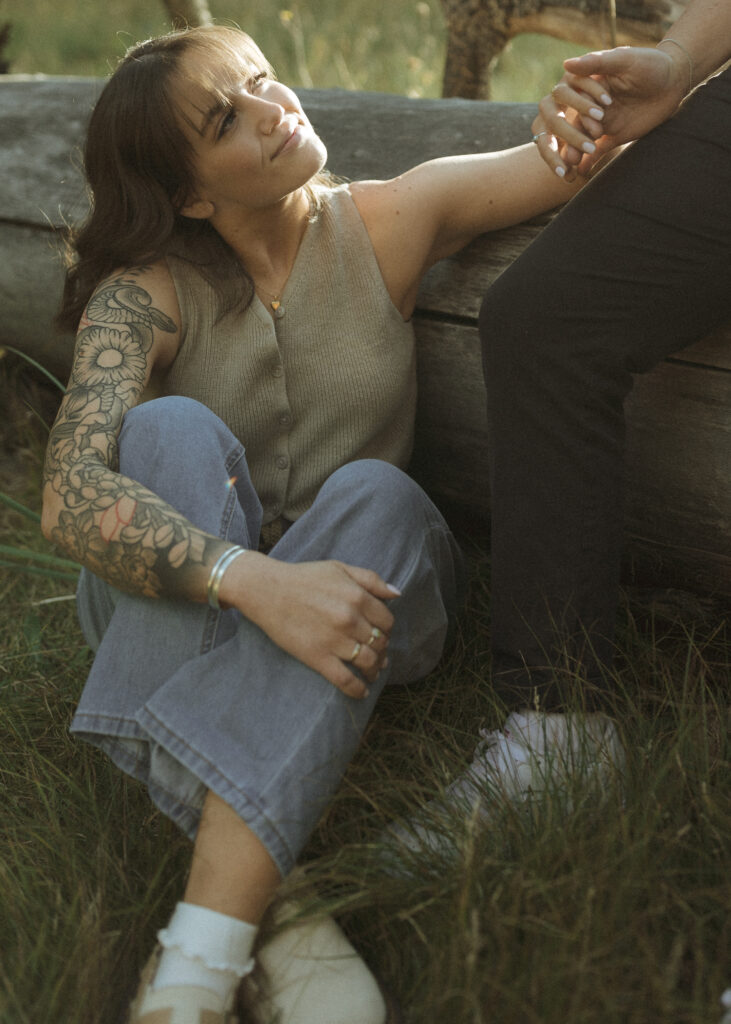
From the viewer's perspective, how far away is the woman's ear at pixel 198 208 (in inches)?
78.6

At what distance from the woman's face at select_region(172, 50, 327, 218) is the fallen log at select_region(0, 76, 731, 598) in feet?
1.38

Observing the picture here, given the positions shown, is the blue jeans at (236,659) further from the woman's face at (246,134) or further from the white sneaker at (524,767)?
the woman's face at (246,134)

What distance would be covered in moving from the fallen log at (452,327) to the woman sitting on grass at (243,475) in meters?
0.10

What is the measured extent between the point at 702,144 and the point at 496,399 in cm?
50

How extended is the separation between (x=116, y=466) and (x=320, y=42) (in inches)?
194

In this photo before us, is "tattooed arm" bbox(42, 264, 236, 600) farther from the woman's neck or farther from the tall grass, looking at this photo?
the tall grass

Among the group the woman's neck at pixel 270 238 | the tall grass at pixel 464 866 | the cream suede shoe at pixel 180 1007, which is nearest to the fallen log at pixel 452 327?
the tall grass at pixel 464 866

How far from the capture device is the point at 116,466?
1.80 meters

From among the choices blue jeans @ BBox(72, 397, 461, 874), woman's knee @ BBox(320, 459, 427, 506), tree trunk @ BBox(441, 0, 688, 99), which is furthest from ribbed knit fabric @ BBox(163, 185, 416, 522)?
tree trunk @ BBox(441, 0, 688, 99)

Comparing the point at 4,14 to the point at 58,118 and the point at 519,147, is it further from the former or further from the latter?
the point at 519,147

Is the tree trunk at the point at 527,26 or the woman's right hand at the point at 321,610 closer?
the woman's right hand at the point at 321,610

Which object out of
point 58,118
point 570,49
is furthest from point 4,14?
point 58,118

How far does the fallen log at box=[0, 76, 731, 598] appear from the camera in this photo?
1.86 meters

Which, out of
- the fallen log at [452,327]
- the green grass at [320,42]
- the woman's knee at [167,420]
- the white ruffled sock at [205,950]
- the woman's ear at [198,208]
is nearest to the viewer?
the white ruffled sock at [205,950]
